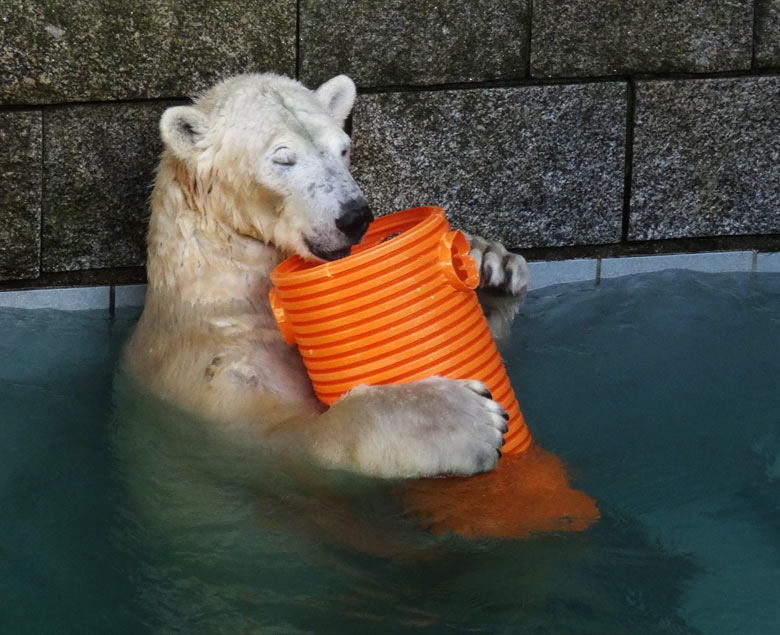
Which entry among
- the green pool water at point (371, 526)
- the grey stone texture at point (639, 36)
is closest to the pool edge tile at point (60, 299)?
the green pool water at point (371, 526)

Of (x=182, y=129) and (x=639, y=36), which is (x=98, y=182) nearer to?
(x=182, y=129)

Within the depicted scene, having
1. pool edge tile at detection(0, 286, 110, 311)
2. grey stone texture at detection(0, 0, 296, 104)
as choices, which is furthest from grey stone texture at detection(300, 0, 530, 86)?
pool edge tile at detection(0, 286, 110, 311)

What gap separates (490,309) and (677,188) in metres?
1.93

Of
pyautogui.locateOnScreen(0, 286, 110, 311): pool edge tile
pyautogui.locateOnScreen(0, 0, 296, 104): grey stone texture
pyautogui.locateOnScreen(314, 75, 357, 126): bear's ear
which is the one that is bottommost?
pyautogui.locateOnScreen(0, 286, 110, 311): pool edge tile

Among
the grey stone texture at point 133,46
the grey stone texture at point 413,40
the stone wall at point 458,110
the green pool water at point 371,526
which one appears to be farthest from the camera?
the grey stone texture at point 413,40

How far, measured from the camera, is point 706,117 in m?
6.50

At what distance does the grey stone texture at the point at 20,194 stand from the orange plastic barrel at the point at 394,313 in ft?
7.00

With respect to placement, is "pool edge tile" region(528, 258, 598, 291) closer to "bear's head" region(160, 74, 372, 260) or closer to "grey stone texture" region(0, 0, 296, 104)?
"grey stone texture" region(0, 0, 296, 104)

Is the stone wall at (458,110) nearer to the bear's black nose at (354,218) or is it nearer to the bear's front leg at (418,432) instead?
the bear's black nose at (354,218)

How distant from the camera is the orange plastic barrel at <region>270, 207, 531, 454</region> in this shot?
13.0 feet

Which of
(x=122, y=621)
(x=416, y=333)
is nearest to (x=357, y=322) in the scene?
(x=416, y=333)

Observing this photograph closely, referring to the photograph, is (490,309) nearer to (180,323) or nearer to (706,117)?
(180,323)

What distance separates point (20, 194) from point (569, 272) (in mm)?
2709

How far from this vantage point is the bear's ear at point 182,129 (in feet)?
14.8
